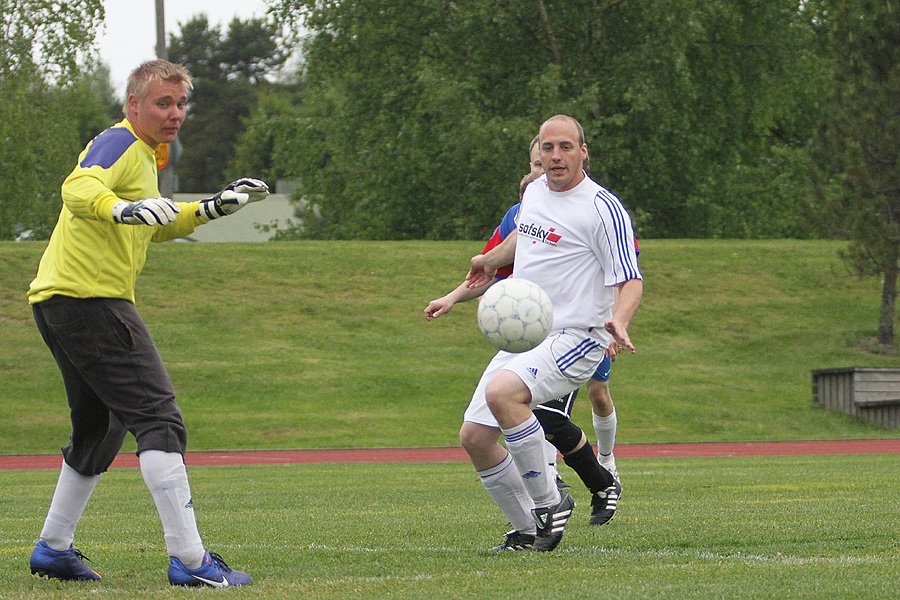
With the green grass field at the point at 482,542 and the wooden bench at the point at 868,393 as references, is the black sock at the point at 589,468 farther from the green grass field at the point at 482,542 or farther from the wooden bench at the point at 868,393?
the wooden bench at the point at 868,393

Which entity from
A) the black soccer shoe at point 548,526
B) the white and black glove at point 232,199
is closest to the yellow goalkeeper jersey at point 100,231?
the white and black glove at point 232,199

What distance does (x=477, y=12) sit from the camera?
31.5m

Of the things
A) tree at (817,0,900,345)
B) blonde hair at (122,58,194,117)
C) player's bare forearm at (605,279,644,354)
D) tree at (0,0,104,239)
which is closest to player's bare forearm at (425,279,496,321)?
player's bare forearm at (605,279,644,354)

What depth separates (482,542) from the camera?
19.7 feet

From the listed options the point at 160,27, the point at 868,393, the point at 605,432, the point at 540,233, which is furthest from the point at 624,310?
the point at 160,27

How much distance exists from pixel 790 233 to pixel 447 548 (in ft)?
107

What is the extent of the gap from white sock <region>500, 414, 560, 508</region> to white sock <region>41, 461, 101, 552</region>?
6.13 feet

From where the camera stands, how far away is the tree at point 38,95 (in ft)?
112

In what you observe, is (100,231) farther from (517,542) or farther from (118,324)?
(517,542)

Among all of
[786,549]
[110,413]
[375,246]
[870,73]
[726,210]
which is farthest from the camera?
[726,210]

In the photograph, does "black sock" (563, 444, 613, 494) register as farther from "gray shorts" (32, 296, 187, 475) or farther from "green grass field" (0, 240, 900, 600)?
"gray shorts" (32, 296, 187, 475)

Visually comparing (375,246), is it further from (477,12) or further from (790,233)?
(790,233)

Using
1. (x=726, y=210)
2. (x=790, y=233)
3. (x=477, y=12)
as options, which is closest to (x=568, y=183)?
(x=477, y=12)

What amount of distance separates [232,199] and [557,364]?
5.68 feet
